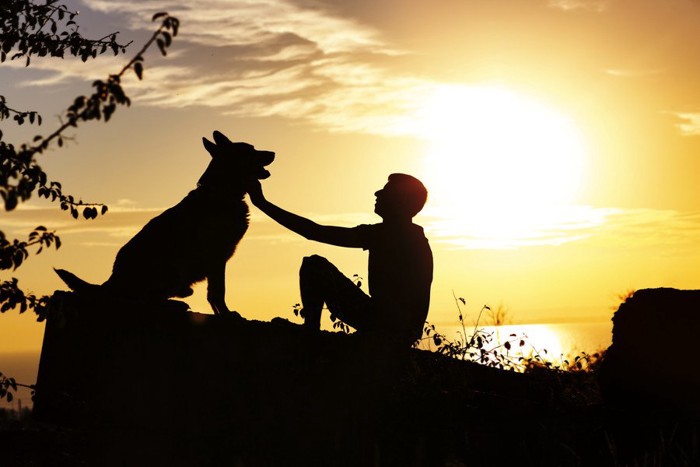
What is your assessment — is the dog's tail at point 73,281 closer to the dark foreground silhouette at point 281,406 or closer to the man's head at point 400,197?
the dark foreground silhouette at point 281,406

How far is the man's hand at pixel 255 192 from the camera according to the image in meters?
7.31

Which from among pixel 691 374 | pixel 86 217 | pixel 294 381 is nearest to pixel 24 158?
pixel 86 217

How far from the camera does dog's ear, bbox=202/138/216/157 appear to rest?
7.93 metres

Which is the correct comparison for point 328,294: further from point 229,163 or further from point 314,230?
point 229,163

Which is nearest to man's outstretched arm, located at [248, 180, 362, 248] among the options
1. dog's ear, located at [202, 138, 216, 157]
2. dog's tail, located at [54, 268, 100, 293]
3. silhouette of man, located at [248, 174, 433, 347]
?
silhouette of man, located at [248, 174, 433, 347]

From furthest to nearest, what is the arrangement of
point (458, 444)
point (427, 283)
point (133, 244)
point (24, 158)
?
point (133, 244) → point (427, 283) → point (458, 444) → point (24, 158)

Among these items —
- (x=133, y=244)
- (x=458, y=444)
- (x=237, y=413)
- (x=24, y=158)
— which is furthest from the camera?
(x=133, y=244)

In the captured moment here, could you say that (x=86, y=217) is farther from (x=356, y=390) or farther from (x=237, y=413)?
(x=356, y=390)

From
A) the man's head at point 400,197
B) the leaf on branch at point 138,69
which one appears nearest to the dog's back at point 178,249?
the man's head at point 400,197

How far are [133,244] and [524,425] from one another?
4.09m

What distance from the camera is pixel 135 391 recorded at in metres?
6.31

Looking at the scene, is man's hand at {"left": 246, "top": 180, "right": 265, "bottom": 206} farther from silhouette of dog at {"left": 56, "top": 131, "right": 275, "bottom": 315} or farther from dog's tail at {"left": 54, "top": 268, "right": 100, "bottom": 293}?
dog's tail at {"left": 54, "top": 268, "right": 100, "bottom": 293}

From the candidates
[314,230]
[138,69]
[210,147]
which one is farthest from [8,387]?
[138,69]

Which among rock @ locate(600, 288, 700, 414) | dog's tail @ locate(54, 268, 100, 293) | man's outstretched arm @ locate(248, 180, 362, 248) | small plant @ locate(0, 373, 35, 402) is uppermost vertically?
man's outstretched arm @ locate(248, 180, 362, 248)
